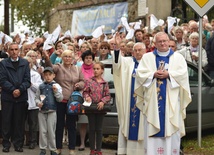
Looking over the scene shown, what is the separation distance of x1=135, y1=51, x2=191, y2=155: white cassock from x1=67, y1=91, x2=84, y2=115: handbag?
1.65 metres

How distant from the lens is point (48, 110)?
38.5 feet

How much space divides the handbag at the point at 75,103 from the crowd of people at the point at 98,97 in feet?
0.35

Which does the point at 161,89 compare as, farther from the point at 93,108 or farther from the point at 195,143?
the point at 195,143

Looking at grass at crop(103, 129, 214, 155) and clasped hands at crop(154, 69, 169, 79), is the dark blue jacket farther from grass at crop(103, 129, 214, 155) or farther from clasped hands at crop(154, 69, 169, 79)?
clasped hands at crop(154, 69, 169, 79)

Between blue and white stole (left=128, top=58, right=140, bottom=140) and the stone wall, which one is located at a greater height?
the stone wall

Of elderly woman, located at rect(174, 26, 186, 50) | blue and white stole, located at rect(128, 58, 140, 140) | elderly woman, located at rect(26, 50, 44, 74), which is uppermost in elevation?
elderly woman, located at rect(174, 26, 186, 50)

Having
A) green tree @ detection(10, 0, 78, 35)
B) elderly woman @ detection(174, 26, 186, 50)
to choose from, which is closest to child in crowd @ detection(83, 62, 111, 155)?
elderly woman @ detection(174, 26, 186, 50)

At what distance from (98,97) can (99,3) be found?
1736 centimetres

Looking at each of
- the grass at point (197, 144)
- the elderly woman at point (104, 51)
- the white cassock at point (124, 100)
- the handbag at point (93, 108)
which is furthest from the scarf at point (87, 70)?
the grass at point (197, 144)

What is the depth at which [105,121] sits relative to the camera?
492 inches

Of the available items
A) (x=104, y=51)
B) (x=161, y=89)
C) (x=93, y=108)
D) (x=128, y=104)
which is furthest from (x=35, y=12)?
(x=161, y=89)

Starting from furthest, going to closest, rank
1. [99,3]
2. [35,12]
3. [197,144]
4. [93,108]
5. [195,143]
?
[35,12]
[99,3]
[195,143]
[197,144]
[93,108]

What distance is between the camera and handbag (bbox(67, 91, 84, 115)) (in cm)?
1167

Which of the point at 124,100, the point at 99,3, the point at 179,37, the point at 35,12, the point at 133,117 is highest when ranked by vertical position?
the point at 35,12
